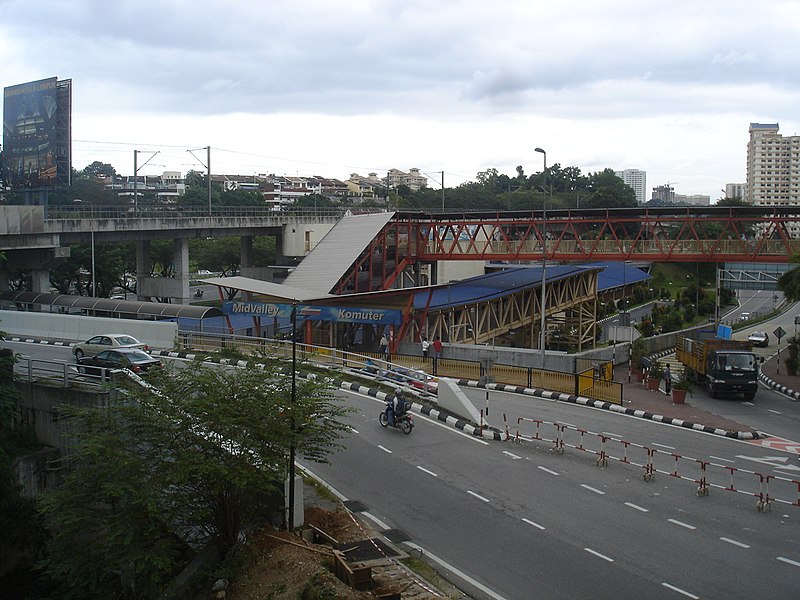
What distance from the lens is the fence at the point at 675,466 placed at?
19438 millimetres

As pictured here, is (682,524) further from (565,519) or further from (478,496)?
(478,496)

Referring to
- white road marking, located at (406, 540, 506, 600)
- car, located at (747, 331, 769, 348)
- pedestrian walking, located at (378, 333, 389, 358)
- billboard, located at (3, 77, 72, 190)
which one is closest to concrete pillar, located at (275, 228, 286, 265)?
billboard, located at (3, 77, 72, 190)

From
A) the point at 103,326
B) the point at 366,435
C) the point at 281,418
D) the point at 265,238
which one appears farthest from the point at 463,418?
the point at 265,238

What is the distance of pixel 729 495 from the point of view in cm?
1931

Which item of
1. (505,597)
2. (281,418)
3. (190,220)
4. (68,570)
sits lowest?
(68,570)

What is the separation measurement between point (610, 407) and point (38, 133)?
50.7 m

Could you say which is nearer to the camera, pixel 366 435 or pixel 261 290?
pixel 366 435

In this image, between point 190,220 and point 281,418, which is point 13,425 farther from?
point 190,220

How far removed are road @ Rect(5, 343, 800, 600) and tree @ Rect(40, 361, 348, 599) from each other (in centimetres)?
328

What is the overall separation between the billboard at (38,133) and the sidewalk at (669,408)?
46.3 m

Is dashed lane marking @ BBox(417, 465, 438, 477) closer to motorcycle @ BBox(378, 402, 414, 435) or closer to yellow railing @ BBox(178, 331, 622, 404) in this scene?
motorcycle @ BBox(378, 402, 414, 435)

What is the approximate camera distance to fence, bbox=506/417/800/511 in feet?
63.8

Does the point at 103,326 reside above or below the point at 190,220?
below

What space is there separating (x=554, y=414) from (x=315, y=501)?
11.9 m
